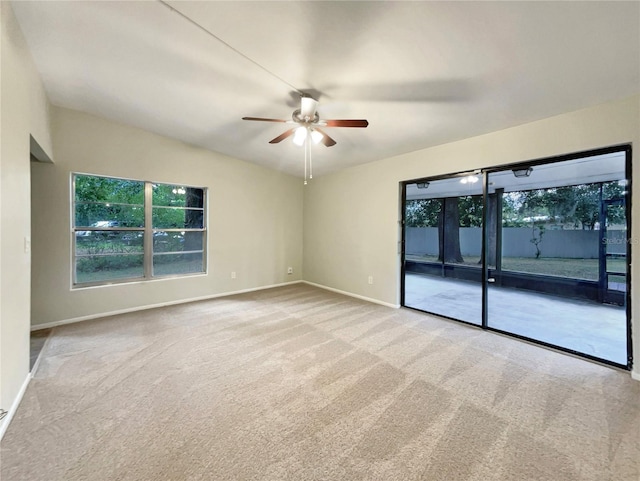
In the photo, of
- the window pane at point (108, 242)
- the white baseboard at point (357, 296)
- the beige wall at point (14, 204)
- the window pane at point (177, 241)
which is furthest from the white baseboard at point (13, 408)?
the white baseboard at point (357, 296)

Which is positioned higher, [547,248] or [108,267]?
[547,248]

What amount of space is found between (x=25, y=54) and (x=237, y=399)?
3.46m

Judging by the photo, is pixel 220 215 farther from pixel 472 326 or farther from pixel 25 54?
pixel 472 326

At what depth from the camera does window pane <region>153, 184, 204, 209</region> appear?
14.1 feet

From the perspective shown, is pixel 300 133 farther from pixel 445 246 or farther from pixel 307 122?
pixel 445 246

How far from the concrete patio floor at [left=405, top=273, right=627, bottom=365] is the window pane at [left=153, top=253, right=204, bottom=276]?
378 centimetres

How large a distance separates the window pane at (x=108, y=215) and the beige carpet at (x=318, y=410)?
1557mm

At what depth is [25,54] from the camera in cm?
225

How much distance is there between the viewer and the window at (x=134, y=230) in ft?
12.2

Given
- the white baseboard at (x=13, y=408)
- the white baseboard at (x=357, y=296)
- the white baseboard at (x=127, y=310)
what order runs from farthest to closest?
1. the white baseboard at (x=357, y=296)
2. the white baseboard at (x=127, y=310)
3. the white baseboard at (x=13, y=408)

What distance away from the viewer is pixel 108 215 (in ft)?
12.8

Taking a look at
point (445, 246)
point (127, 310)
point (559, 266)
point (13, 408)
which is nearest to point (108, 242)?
point (127, 310)

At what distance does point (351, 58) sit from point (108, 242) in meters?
4.18

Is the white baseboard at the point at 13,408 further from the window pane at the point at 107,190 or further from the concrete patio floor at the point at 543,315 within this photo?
the concrete patio floor at the point at 543,315
